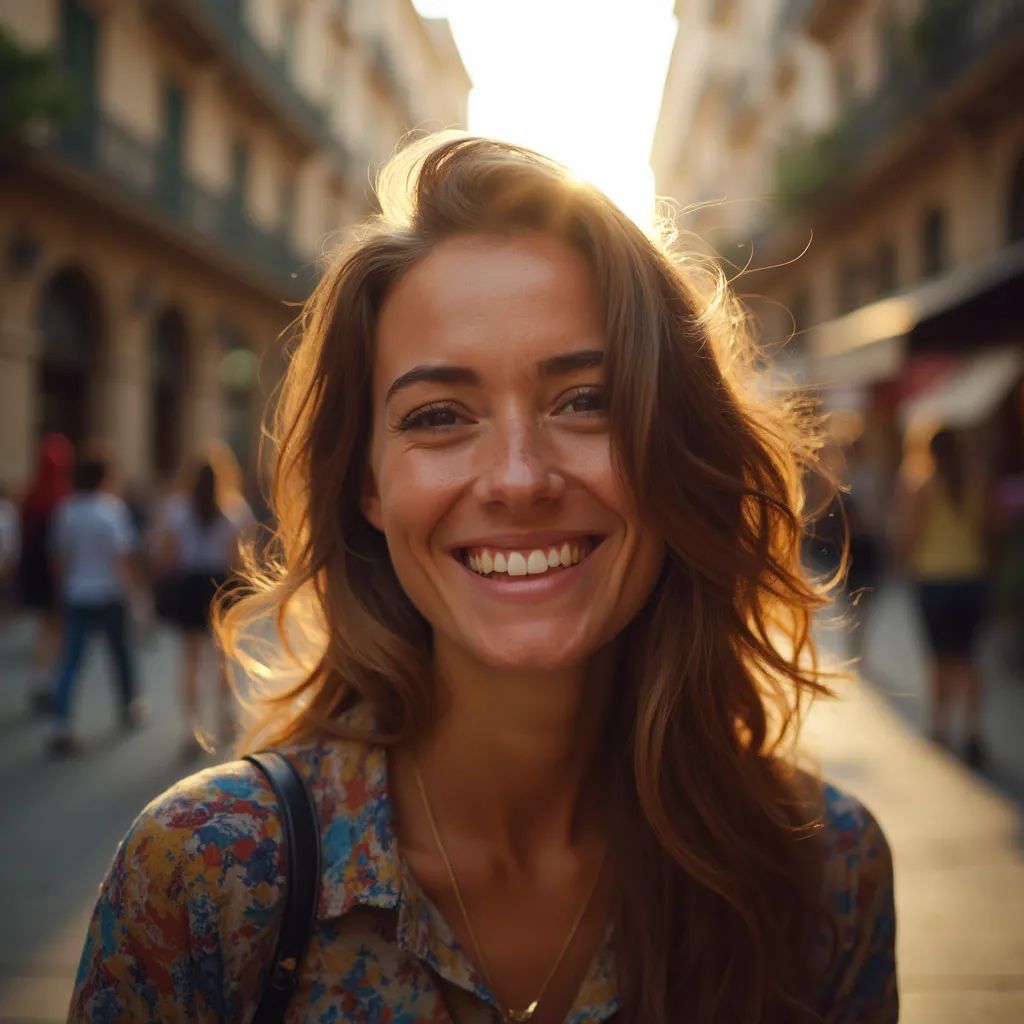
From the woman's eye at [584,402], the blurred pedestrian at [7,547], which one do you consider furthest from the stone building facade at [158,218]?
the woman's eye at [584,402]

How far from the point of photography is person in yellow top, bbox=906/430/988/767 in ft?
20.6

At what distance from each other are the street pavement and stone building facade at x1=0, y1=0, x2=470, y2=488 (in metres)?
7.91

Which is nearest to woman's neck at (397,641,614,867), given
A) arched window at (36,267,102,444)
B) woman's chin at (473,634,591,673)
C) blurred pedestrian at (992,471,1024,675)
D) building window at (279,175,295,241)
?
woman's chin at (473,634,591,673)

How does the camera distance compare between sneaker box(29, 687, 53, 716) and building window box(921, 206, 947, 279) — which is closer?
sneaker box(29, 687, 53, 716)

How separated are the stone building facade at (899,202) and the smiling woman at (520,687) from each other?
7641mm

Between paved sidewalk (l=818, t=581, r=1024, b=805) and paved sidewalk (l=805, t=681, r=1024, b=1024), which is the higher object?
paved sidewalk (l=818, t=581, r=1024, b=805)

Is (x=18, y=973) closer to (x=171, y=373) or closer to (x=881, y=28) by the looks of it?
(x=171, y=373)

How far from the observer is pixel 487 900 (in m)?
1.65

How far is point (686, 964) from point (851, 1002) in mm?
265

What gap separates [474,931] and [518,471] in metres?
0.69

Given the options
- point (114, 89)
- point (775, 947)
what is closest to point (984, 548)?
point (775, 947)

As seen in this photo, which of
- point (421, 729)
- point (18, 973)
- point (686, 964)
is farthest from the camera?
point (18, 973)

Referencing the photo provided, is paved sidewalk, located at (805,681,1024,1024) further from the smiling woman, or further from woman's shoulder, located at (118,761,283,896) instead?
woman's shoulder, located at (118,761,283,896)

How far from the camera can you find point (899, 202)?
20297mm
